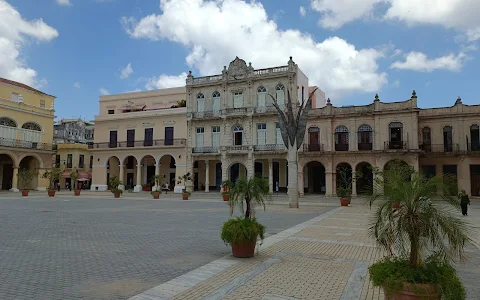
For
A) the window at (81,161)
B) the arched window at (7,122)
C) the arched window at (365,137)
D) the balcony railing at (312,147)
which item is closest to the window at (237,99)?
the balcony railing at (312,147)

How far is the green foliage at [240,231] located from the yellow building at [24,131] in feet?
130

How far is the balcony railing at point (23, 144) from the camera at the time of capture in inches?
1541

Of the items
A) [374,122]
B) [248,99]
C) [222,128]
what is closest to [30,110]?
[222,128]

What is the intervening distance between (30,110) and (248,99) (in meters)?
25.7

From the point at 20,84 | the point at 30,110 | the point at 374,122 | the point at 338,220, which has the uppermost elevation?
the point at 20,84

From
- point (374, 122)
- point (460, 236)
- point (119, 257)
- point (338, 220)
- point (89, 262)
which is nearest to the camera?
point (460, 236)

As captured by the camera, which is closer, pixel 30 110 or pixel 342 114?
pixel 342 114

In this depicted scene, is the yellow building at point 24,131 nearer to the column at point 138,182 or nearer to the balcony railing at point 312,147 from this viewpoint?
the column at point 138,182

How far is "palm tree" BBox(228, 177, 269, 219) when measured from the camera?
29.0ft

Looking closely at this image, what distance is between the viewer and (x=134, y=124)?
44844 mm

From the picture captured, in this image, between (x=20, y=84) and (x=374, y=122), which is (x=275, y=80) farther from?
(x=20, y=84)

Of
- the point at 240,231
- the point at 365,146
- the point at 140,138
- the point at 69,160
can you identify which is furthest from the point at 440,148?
the point at 69,160

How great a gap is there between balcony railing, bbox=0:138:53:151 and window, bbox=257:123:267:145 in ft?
83.9

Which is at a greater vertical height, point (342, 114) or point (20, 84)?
point (20, 84)
